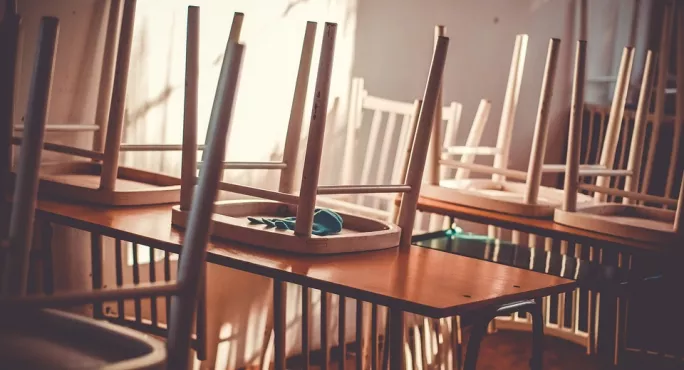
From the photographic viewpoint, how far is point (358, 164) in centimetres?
381

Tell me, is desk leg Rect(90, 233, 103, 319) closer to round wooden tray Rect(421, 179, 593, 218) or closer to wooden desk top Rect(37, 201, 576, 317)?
wooden desk top Rect(37, 201, 576, 317)

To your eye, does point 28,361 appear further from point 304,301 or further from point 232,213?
point 304,301

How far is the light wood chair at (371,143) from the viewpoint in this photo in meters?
3.43

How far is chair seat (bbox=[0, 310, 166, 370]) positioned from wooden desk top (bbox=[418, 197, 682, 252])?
55.9 inches

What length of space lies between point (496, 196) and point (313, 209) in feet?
3.75

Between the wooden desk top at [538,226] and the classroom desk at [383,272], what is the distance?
57 centimetres

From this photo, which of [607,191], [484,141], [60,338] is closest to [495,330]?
[484,141]

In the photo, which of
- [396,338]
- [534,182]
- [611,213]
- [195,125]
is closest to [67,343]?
[396,338]

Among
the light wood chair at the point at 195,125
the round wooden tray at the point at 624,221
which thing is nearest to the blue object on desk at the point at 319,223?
the light wood chair at the point at 195,125

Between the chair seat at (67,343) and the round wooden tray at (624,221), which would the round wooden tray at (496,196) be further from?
the chair seat at (67,343)

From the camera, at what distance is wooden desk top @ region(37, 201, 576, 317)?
151cm

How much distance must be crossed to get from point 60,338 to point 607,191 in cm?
166

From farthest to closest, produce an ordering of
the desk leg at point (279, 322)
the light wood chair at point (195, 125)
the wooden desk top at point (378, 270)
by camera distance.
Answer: the desk leg at point (279, 322)
the light wood chair at point (195, 125)
the wooden desk top at point (378, 270)

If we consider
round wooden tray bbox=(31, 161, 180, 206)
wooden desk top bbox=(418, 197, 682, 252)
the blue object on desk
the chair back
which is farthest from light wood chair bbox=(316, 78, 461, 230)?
the blue object on desk
